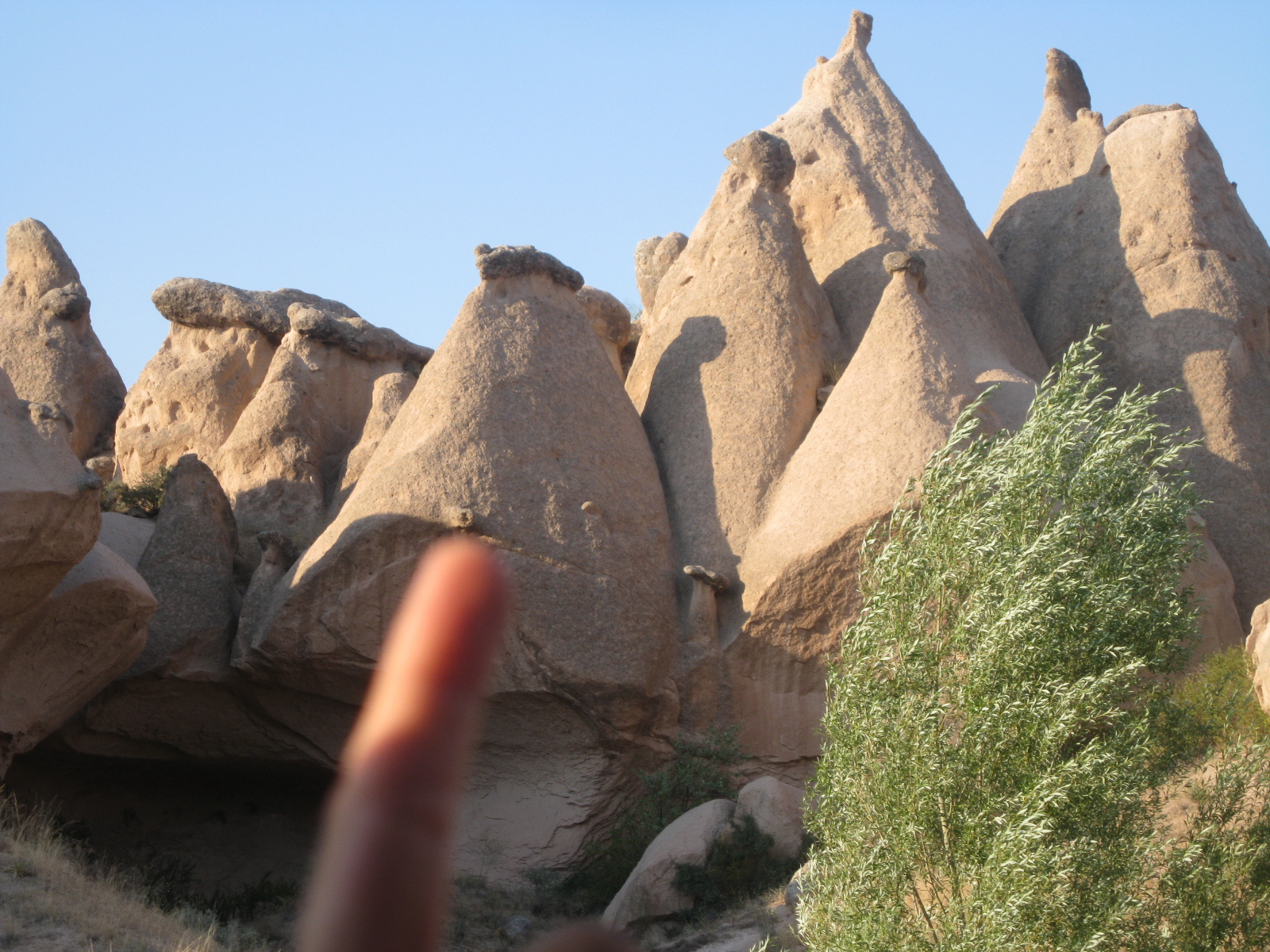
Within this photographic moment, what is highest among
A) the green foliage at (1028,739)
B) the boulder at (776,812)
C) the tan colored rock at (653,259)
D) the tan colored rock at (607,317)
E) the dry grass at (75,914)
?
the tan colored rock at (653,259)

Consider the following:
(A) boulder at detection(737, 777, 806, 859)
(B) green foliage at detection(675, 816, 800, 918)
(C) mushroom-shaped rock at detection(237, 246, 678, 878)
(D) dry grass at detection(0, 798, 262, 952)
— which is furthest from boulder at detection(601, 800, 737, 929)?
(D) dry grass at detection(0, 798, 262, 952)

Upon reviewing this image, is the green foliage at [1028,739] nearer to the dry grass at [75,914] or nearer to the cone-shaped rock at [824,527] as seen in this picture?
the cone-shaped rock at [824,527]

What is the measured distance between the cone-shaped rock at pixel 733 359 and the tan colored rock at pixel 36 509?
21.4 feet

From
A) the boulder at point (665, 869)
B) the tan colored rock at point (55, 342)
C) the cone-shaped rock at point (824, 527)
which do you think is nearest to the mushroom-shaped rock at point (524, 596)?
the cone-shaped rock at point (824, 527)

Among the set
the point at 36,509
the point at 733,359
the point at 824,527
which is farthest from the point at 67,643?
the point at 733,359

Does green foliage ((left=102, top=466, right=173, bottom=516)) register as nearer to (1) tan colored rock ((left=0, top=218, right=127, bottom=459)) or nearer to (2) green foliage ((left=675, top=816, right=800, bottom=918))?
(1) tan colored rock ((left=0, top=218, right=127, bottom=459))

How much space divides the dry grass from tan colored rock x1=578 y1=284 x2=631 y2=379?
10.0 meters

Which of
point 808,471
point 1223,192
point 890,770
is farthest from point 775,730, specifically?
point 1223,192

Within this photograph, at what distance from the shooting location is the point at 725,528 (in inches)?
562

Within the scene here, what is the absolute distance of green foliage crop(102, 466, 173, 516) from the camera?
16.2m

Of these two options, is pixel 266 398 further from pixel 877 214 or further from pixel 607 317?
pixel 877 214

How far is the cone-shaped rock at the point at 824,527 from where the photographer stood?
12.9m

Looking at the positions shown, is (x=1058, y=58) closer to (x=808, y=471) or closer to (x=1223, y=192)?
(x=1223, y=192)

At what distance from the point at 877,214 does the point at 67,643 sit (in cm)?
1278
